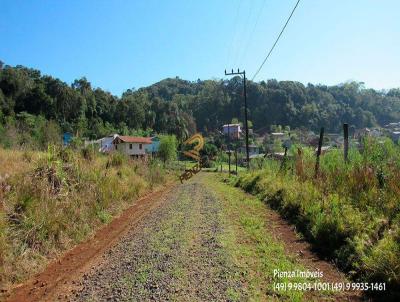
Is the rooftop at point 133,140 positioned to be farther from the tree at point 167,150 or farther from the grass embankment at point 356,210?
the grass embankment at point 356,210

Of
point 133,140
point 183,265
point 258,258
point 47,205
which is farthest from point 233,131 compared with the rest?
point 183,265

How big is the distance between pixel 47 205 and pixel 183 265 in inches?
141

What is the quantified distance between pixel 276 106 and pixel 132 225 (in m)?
88.6

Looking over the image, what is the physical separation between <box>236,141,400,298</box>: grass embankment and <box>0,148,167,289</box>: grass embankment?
16.2ft

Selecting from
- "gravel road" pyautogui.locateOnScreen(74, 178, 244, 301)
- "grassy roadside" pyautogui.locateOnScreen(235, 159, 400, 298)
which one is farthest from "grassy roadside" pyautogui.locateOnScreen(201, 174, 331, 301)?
"grassy roadside" pyautogui.locateOnScreen(235, 159, 400, 298)

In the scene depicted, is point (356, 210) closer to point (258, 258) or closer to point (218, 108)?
point (258, 258)

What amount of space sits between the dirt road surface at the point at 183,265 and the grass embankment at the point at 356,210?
14.3 inches

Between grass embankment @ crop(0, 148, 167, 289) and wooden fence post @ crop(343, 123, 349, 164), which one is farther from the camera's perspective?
wooden fence post @ crop(343, 123, 349, 164)

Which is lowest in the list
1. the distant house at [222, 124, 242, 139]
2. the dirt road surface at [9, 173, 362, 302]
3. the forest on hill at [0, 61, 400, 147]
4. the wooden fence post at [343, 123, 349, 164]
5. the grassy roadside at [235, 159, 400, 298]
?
the dirt road surface at [9, 173, 362, 302]

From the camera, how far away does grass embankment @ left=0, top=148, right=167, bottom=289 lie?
5.76 meters

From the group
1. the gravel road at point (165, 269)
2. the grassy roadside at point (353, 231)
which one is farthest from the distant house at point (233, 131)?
the gravel road at point (165, 269)

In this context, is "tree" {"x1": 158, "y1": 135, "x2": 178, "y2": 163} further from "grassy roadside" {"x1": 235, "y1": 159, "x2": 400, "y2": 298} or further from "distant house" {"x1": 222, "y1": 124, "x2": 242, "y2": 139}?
"grassy roadside" {"x1": 235, "y1": 159, "x2": 400, "y2": 298}

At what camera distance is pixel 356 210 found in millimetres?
6617

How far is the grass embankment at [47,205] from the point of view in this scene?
5.76 m
